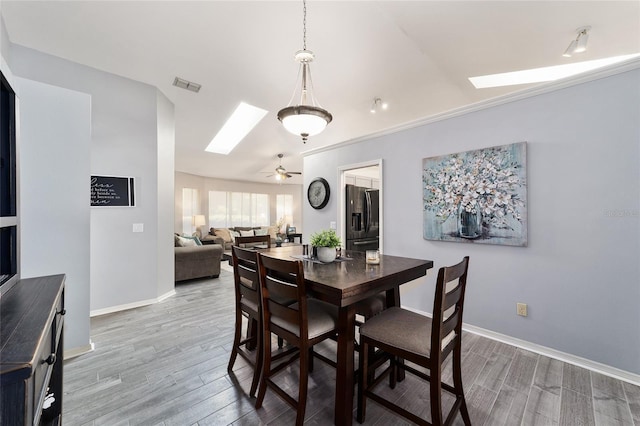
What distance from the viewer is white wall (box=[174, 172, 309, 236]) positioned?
7328 mm

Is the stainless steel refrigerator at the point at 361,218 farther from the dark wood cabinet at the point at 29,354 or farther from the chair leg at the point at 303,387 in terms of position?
the dark wood cabinet at the point at 29,354

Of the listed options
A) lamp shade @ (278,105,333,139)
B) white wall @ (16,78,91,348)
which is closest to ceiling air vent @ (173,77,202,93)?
white wall @ (16,78,91,348)

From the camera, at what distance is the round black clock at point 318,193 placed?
420 cm

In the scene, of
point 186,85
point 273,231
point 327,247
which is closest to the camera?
point 327,247

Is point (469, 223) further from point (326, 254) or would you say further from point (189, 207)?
point (189, 207)

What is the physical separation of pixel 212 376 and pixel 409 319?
1.53 m

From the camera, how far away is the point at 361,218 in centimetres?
439

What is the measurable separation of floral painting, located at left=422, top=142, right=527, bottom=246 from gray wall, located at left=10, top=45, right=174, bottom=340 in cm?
354

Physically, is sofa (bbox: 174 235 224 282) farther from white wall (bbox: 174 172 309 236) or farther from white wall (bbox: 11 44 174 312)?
white wall (bbox: 174 172 309 236)

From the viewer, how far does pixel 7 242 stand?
133cm

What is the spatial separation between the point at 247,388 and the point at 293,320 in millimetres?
790

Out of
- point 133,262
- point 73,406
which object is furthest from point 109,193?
point 73,406

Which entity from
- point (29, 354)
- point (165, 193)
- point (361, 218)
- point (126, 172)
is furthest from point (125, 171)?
point (361, 218)

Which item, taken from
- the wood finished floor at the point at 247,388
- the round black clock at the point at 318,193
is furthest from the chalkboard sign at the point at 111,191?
the round black clock at the point at 318,193
